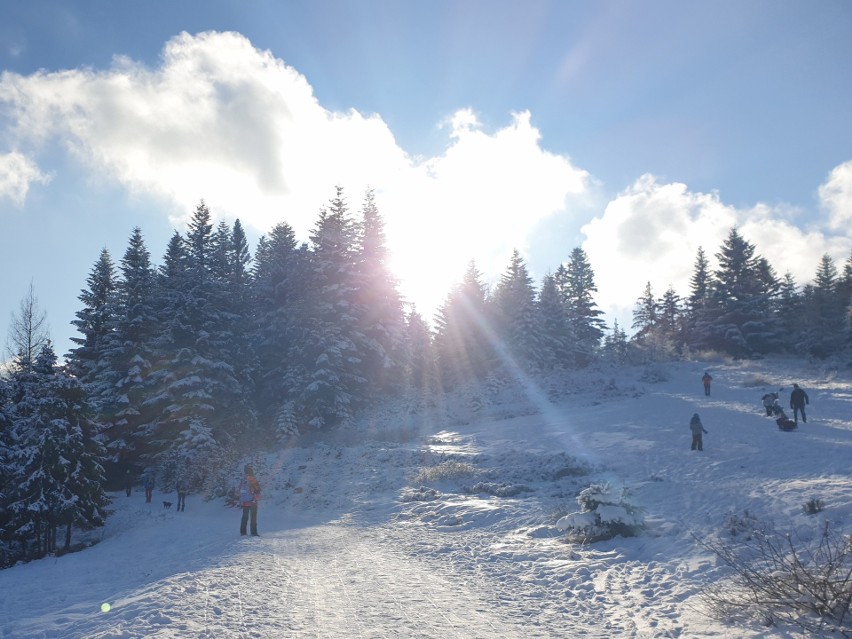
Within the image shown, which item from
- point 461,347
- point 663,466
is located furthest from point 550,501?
point 461,347

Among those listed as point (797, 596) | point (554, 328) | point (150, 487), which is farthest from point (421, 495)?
point (554, 328)

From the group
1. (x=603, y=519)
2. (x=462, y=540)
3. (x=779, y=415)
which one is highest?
(x=779, y=415)

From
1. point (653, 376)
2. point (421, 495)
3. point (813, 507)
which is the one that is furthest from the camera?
point (653, 376)

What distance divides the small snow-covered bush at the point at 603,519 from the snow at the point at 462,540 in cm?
23

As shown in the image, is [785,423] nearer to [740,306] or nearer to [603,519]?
[603,519]

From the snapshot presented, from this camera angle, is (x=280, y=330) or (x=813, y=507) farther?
(x=280, y=330)

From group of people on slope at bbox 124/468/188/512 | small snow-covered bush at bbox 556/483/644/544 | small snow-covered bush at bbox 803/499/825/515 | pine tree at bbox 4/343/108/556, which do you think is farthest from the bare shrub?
pine tree at bbox 4/343/108/556

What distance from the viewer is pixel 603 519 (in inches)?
425

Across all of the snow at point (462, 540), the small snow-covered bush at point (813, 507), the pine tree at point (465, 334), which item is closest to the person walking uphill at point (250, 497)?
the snow at point (462, 540)

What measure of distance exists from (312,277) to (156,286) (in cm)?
983

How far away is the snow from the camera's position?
7.07 metres

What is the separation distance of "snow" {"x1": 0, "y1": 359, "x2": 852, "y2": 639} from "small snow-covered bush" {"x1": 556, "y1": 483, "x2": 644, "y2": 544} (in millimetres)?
228

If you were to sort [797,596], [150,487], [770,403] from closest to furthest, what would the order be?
[797,596] < [770,403] < [150,487]

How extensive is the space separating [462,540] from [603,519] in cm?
325
